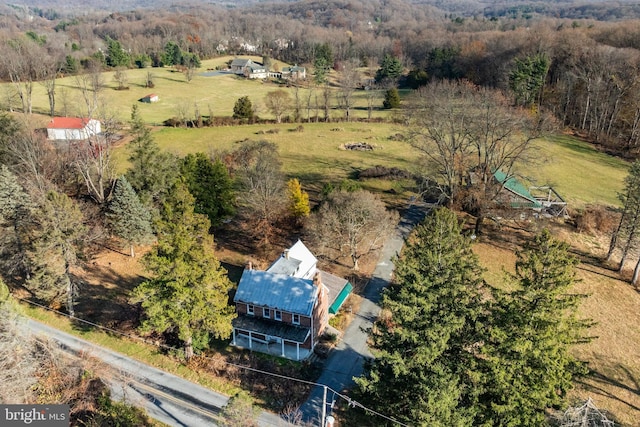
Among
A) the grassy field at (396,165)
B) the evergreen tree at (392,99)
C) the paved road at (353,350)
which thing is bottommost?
the paved road at (353,350)

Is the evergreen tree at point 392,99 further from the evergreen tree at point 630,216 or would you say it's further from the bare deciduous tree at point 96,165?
the bare deciduous tree at point 96,165

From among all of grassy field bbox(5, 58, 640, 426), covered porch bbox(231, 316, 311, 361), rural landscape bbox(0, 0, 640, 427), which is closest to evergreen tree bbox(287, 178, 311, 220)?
rural landscape bbox(0, 0, 640, 427)

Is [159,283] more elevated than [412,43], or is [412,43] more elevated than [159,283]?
[412,43]

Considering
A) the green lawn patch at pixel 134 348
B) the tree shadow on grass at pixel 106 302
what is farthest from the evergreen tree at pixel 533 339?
the tree shadow on grass at pixel 106 302

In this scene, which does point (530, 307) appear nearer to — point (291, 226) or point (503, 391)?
point (503, 391)

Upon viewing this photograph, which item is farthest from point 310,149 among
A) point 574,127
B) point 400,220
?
point 574,127
